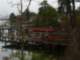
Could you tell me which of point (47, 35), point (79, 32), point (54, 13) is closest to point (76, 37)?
point (79, 32)

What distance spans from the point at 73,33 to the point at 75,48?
0.09 metres

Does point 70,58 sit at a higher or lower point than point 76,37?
lower

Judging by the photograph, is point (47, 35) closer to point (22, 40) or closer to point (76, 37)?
point (22, 40)

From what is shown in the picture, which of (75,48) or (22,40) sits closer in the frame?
(75,48)

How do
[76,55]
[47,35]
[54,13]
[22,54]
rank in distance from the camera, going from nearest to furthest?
[76,55] → [22,54] → [47,35] → [54,13]

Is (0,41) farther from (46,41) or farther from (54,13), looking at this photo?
(54,13)

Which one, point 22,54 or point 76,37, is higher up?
point 76,37

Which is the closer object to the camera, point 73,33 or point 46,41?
point 73,33

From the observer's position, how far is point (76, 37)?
1.42 meters

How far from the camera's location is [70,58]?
1409 mm

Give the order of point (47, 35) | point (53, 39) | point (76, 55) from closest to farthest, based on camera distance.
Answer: point (76, 55) → point (53, 39) → point (47, 35)

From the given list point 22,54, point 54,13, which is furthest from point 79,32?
point 54,13

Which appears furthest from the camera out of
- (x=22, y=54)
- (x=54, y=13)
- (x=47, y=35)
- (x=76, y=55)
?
(x=54, y=13)

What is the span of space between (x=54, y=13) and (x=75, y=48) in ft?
14.0
